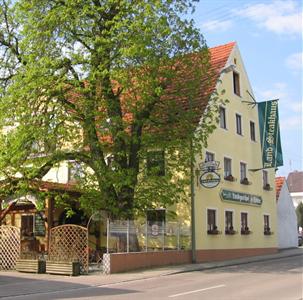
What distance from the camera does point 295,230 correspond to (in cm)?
4453

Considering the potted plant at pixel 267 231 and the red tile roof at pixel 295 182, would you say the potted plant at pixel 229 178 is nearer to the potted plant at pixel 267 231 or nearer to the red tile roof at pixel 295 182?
the potted plant at pixel 267 231

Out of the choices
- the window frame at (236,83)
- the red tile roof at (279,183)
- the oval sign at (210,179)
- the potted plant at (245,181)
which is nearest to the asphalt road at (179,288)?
the oval sign at (210,179)

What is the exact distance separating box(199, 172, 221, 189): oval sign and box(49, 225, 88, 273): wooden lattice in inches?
285

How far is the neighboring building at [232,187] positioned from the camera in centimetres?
2745

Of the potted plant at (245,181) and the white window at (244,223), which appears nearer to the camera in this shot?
the white window at (244,223)

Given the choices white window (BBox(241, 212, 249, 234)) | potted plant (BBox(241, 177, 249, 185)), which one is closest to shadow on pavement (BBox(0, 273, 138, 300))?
white window (BBox(241, 212, 249, 234))

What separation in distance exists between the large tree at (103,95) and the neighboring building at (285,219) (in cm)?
2018

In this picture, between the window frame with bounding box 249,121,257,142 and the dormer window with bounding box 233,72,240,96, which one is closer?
the dormer window with bounding box 233,72,240,96

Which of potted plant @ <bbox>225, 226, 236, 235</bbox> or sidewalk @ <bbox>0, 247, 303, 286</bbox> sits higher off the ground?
potted plant @ <bbox>225, 226, 236, 235</bbox>

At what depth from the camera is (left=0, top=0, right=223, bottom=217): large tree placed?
69.0 feet

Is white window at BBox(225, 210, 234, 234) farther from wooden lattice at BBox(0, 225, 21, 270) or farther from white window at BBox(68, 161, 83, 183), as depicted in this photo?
wooden lattice at BBox(0, 225, 21, 270)

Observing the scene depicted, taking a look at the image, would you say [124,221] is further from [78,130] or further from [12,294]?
[12,294]

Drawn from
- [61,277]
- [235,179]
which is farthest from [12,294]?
[235,179]

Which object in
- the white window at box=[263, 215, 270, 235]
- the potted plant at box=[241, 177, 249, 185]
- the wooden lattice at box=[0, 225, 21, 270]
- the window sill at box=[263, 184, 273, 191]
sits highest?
the potted plant at box=[241, 177, 249, 185]
